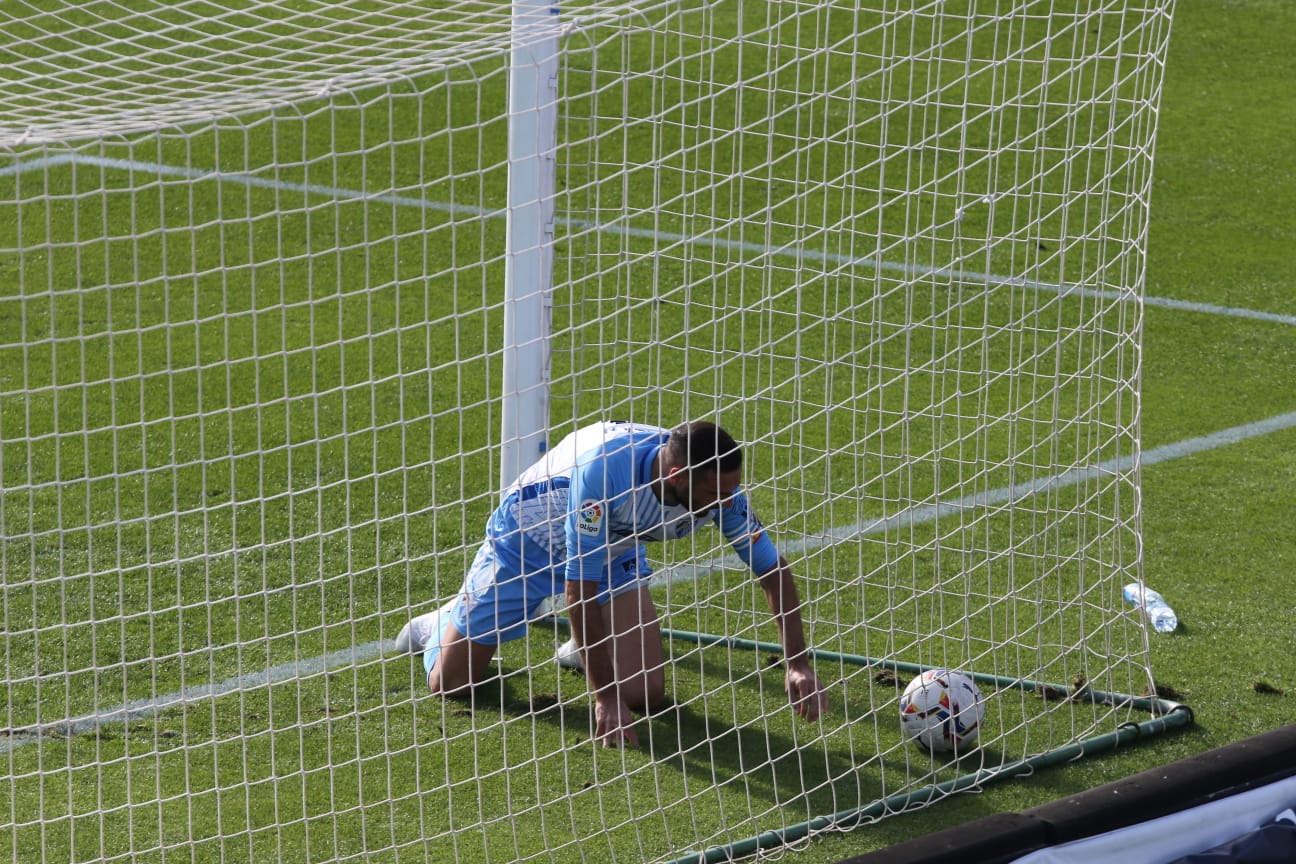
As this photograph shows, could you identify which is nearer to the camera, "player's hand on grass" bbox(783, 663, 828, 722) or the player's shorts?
"player's hand on grass" bbox(783, 663, 828, 722)

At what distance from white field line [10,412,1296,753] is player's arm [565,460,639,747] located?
11.7 inches

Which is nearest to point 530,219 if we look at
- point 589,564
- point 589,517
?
point 589,517

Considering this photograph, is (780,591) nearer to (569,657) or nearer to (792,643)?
(792,643)

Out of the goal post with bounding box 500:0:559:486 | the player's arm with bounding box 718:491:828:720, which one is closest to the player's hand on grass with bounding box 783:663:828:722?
the player's arm with bounding box 718:491:828:720

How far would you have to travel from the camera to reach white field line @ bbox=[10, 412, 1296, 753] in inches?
182

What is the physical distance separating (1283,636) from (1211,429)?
186cm

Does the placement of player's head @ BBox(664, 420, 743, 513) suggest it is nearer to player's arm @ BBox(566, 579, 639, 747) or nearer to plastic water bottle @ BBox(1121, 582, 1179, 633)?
player's arm @ BBox(566, 579, 639, 747)

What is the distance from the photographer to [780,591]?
4.62 m

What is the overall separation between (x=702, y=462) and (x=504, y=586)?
901 mm

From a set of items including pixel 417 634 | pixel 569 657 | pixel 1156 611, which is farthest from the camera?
pixel 1156 611

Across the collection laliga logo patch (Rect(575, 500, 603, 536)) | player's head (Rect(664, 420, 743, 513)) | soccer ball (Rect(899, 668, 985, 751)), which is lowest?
soccer ball (Rect(899, 668, 985, 751))

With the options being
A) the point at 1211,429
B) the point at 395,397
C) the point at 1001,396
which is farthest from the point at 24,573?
the point at 1211,429

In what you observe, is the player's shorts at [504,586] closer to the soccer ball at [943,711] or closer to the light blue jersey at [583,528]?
the light blue jersey at [583,528]

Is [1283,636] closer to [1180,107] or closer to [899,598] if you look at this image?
[899,598]
